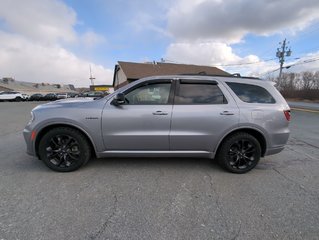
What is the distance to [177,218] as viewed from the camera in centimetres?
246

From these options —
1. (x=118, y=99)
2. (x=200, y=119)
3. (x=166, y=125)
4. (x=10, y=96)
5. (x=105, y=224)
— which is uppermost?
(x=118, y=99)

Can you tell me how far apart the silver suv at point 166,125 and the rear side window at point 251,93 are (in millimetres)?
19

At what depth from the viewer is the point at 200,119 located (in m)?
3.56

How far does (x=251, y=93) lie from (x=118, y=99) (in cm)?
251

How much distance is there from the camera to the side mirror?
3.48m

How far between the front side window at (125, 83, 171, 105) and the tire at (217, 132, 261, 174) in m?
1.42

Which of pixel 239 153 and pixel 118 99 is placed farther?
pixel 239 153

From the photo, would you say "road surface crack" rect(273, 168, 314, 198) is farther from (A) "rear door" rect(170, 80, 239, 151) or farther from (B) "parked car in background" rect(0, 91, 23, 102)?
(B) "parked car in background" rect(0, 91, 23, 102)

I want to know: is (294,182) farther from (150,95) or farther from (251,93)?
(150,95)

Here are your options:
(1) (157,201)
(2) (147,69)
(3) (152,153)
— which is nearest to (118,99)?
(3) (152,153)

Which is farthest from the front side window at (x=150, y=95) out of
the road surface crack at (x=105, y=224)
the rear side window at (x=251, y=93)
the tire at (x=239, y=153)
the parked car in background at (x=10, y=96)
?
the parked car in background at (x=10, y=96)

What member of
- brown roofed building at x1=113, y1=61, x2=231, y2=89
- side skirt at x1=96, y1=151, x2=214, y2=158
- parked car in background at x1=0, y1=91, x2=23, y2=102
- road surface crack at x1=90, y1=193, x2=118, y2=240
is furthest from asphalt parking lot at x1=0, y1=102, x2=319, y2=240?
parked car in background at x1=0, y1=91, x2=23, y2=102

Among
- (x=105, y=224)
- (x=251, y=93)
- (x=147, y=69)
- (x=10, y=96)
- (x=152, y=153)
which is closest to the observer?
(x=105, y=224)

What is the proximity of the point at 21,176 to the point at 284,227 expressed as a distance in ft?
13.4
